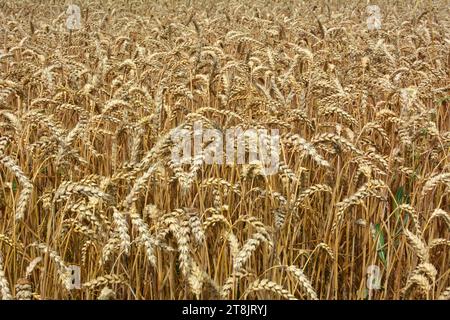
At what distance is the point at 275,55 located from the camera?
12.4 feet

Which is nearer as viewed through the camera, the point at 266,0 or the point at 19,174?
the point at 19,174

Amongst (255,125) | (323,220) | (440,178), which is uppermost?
(255,125)

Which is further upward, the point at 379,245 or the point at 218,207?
the point at 218,207

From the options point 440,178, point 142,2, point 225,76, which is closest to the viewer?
point 440,178

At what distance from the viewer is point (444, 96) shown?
11.8 feet

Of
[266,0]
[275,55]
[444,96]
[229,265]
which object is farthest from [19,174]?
[266,0]

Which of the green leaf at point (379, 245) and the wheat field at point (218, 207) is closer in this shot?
the wheat field at point (218, 207)

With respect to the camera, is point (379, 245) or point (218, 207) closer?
point (218, 207)

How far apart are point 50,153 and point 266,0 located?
381 inches

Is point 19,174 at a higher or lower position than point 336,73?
lower

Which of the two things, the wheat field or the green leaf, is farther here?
the green leaf
